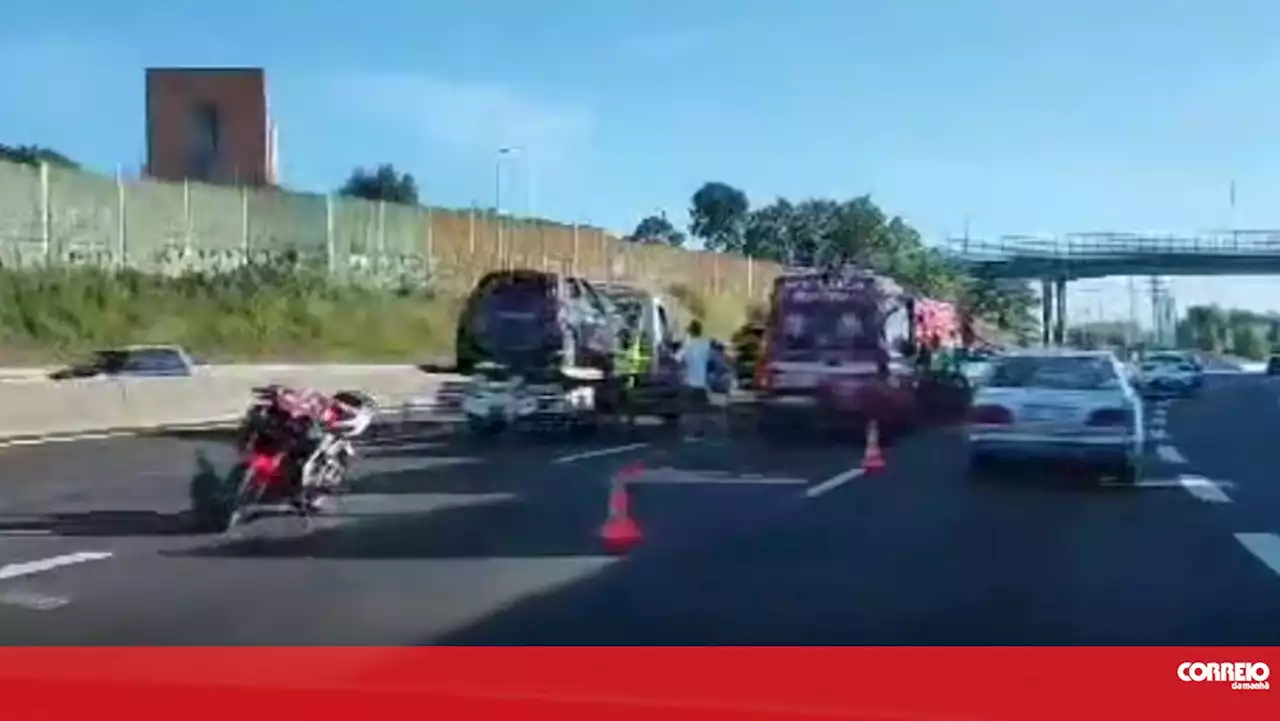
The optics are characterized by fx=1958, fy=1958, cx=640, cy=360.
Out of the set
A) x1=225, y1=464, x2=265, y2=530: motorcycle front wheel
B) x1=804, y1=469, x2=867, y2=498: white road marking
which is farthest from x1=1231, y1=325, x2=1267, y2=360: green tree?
x1=225, y1=464, x2=265, y2=530: motorcycle front wheel

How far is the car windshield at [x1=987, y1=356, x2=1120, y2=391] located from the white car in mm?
11

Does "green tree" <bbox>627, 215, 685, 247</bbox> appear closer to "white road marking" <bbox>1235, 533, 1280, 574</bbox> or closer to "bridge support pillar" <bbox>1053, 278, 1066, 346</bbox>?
"bridge support pillar" <bbox>1053, 278, 1066, 346</bbox>

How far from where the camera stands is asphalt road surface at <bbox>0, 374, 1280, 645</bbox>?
10.7 metres

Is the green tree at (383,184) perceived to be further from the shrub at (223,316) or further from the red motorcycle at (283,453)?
the red motorcycle at (283,453)

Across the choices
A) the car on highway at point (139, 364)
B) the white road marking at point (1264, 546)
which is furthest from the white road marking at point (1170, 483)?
the car on highway at point (139, 364)

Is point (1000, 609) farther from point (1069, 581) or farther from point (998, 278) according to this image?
point (998, 278)

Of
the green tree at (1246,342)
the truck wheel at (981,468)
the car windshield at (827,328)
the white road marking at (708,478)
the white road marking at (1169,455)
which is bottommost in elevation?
the green tree at (1246,342)

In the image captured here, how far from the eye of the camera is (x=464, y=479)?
22.2 meters

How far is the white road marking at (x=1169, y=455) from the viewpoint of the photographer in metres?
26.5

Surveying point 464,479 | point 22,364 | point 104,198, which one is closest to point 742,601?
point 464,479

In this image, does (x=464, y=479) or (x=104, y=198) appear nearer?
(x=464, y=479)

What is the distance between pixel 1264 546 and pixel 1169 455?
42.5 feet

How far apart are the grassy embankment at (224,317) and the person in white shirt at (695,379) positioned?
15.6 m

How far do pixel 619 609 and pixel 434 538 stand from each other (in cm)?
452
